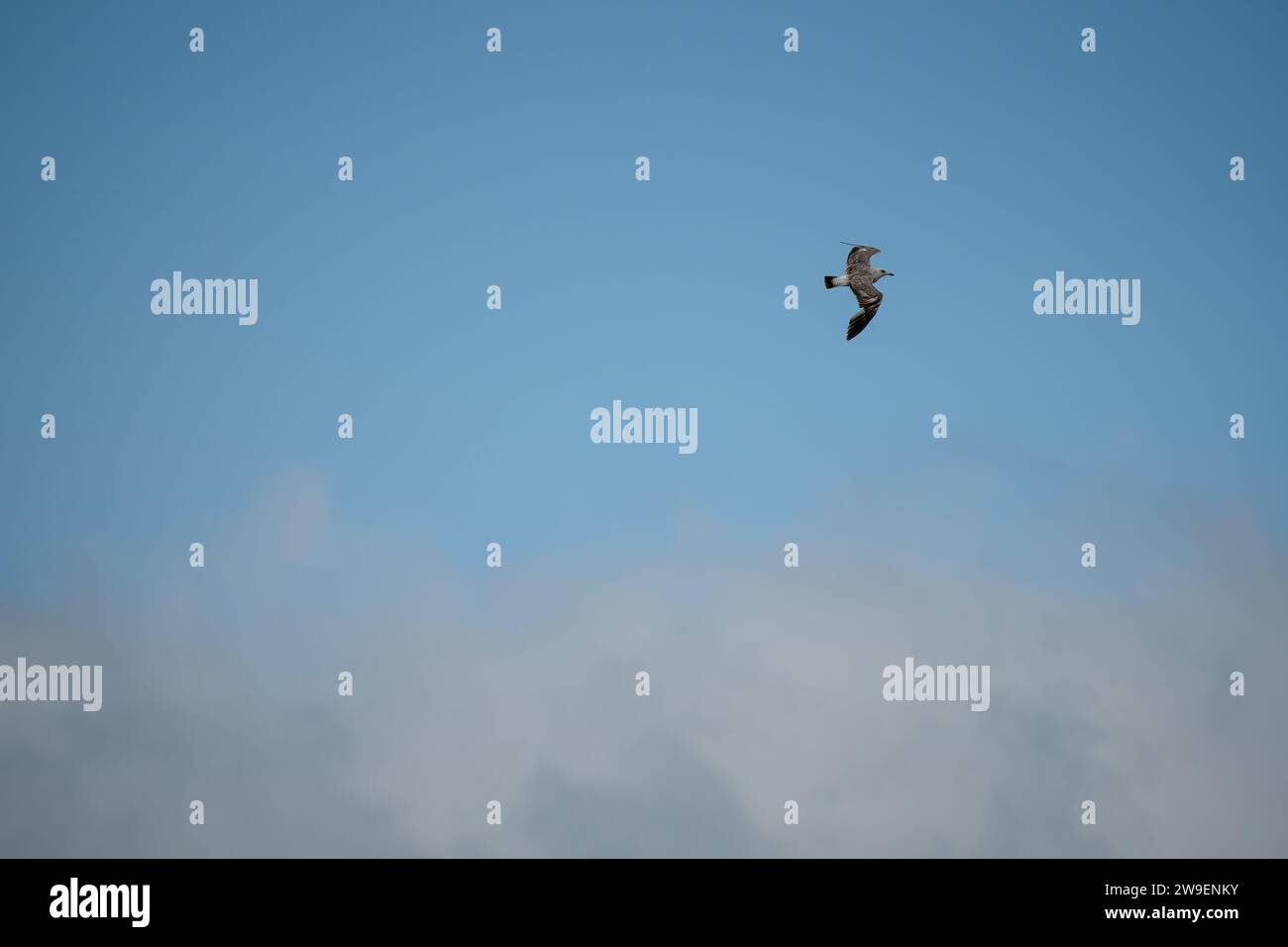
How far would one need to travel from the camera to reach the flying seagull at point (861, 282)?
28.5 meters

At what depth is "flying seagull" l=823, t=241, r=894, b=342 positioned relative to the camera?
28.5m

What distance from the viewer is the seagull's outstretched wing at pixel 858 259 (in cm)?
2838

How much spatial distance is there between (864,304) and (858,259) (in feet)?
3.86

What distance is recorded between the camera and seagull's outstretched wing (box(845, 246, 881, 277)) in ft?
93.1

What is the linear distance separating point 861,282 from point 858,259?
61 centimetres

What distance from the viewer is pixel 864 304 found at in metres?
29.0

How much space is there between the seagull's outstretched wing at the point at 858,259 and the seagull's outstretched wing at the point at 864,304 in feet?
1.08

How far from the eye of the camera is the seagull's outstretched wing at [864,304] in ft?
94.3

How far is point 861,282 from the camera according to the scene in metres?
28.7
